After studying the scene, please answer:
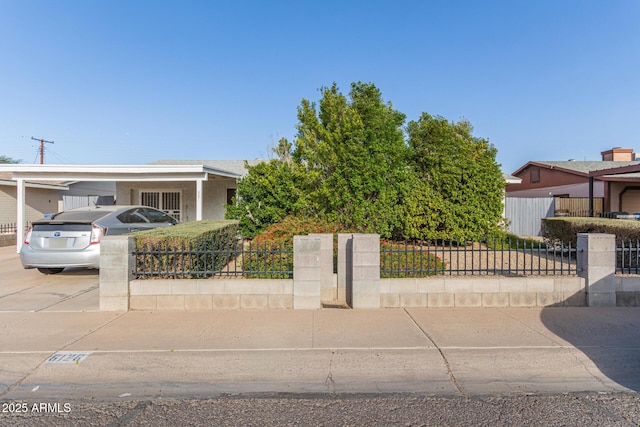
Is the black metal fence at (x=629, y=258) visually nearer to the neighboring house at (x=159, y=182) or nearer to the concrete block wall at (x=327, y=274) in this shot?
the concrete block wall at (x=327, y=274)

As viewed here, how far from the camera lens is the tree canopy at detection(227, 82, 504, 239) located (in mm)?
10070

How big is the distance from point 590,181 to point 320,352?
1723 centimetres

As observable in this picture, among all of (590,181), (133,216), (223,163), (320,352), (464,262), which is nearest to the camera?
(320,352)

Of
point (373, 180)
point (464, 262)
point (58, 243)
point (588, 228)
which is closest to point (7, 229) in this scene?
point (58, 243)

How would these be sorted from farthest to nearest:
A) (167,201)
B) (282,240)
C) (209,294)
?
(167,201), (282,240), (209,294)

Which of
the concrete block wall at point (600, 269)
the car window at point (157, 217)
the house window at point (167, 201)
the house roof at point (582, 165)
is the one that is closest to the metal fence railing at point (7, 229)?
the house window at point (167, 201)

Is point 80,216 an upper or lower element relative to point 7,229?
upper

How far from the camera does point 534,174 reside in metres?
28.2

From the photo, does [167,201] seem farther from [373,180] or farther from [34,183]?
[373,180]

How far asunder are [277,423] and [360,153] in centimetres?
763

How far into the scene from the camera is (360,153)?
32.3ft

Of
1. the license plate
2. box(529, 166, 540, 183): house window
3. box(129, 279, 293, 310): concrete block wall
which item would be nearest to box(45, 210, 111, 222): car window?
the license plate

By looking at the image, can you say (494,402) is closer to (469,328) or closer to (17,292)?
(469,328)

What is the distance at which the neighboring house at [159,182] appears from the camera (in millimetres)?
12820
